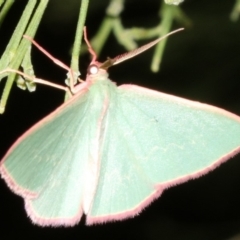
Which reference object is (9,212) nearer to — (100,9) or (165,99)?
(100,9)

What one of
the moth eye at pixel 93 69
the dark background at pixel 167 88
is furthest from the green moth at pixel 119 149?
the dark background at pixel 167 88

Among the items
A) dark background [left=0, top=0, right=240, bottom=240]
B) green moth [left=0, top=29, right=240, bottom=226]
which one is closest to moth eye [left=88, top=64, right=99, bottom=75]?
green moth [left=0, top=29, right=240, bottom=226]

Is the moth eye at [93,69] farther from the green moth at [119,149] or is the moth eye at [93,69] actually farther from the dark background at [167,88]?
the dark background at [167,88]

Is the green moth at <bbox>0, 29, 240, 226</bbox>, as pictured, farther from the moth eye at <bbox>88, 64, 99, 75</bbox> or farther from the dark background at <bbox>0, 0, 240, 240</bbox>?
the dark background at <bbox>0, 0, 240, 240</bbox>

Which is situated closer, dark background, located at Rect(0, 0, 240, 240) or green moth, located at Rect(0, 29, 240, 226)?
green moth, located at Rect(0, 29, 240, 226)

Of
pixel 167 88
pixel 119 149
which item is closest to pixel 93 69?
pixel 119 149

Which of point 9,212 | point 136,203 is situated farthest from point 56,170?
point 9,212

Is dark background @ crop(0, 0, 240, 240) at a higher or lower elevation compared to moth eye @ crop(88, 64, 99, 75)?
lower

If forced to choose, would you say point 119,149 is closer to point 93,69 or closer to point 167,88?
point 93,69

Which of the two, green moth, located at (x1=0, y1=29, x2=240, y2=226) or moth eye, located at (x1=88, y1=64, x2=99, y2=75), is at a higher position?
moth eye, located at (x1=88, y1=64, x2=99, y2=75)
